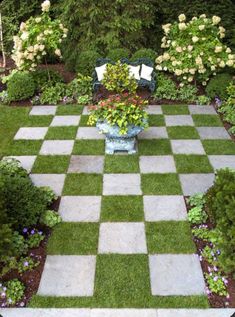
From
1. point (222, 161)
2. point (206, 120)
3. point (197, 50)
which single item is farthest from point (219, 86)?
point (222, 161)

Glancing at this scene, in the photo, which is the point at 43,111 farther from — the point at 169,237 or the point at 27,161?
the point at 169,237

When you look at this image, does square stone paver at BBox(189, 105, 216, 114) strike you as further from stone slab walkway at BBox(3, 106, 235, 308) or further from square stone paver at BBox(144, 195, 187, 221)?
square stone paver at BBox(144, 195, 187, 221)

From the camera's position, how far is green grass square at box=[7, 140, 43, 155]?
6758 mm

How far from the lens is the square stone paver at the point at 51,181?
5.77 m

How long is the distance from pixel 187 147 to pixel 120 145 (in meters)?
1.25

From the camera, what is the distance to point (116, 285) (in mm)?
4152

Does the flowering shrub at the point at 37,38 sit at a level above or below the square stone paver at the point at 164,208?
above

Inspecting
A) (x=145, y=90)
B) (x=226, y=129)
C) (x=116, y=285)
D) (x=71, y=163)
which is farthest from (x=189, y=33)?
(x=116, y=285)

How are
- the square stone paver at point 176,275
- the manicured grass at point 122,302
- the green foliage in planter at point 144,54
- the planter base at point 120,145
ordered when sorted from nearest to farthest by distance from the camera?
the manicured grass at point 122,302 < the square stone paver at point 176,275 < the planter base at point 120,145 < the green foliage in planter at point 144,54

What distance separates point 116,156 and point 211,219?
7.25ft

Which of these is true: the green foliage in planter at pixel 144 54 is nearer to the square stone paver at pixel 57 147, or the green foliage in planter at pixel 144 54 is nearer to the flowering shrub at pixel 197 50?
the flowering shrub at pixel 197 50

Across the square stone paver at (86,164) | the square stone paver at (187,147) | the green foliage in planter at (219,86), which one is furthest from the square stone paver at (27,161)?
the green foliage in planter at (219,86)

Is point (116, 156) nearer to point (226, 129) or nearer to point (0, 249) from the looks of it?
point (226, 129)

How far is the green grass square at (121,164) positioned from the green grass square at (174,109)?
6.87ft
